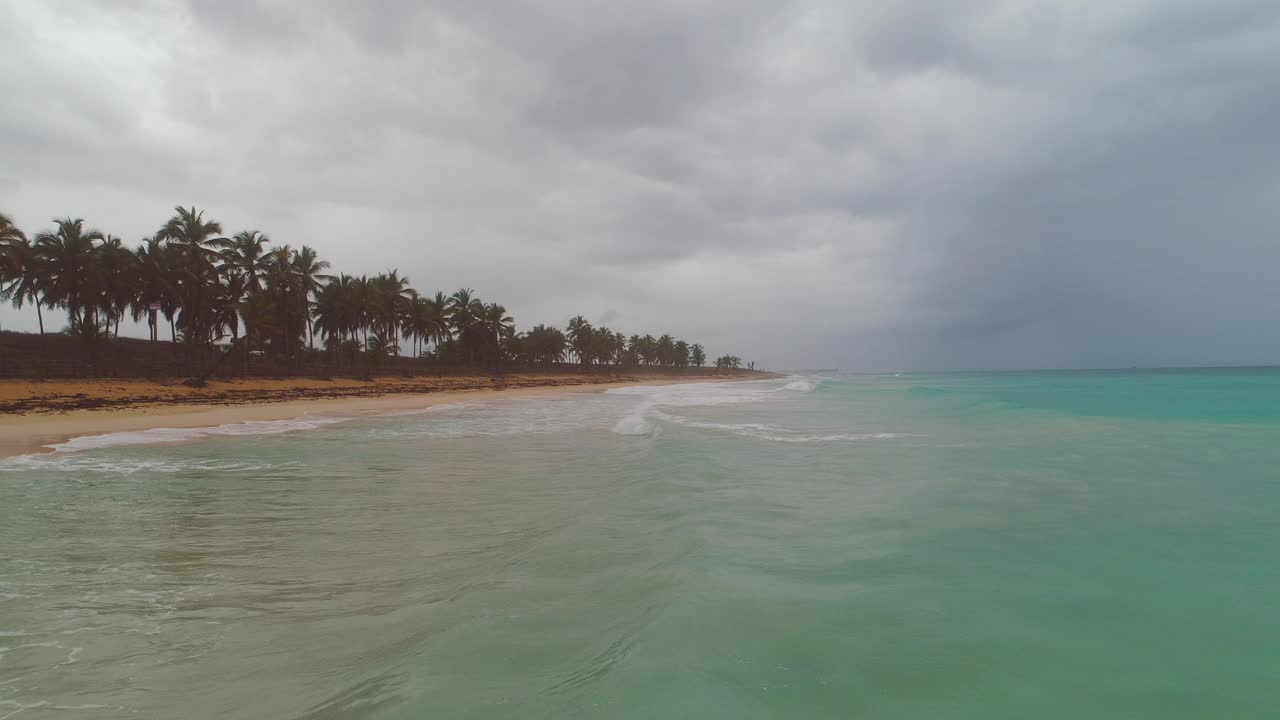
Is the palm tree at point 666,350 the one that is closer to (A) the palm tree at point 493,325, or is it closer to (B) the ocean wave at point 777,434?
(A) the palm tree at point 493,325

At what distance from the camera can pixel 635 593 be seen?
4688mm

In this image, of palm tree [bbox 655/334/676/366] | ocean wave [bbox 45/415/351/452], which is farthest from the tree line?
palm tree [bbox 655/334/676/366]

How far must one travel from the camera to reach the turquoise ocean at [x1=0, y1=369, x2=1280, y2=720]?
3.21m

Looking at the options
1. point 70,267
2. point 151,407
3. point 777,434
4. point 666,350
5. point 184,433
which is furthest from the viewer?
point 666,350

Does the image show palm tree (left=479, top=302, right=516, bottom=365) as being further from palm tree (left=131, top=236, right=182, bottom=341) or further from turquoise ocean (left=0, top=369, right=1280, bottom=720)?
turquoise ocean (left=0, top=369, right=1280, bottom=720)

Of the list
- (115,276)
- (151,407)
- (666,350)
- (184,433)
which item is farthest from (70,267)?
(666,350)

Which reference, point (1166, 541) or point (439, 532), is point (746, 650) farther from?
point (1166, 541)

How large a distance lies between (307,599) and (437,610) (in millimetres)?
1190

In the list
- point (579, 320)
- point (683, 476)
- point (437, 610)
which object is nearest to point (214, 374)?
point (683, 476)

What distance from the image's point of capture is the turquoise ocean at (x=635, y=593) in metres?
3.21

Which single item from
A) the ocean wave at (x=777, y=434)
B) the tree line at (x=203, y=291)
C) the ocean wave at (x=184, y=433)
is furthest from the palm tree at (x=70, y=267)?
the ocean wave at (x=777, y=434)

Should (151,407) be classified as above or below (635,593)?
above

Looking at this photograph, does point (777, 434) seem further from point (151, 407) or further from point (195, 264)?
point (195, 264)

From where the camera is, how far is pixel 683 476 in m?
10.0
